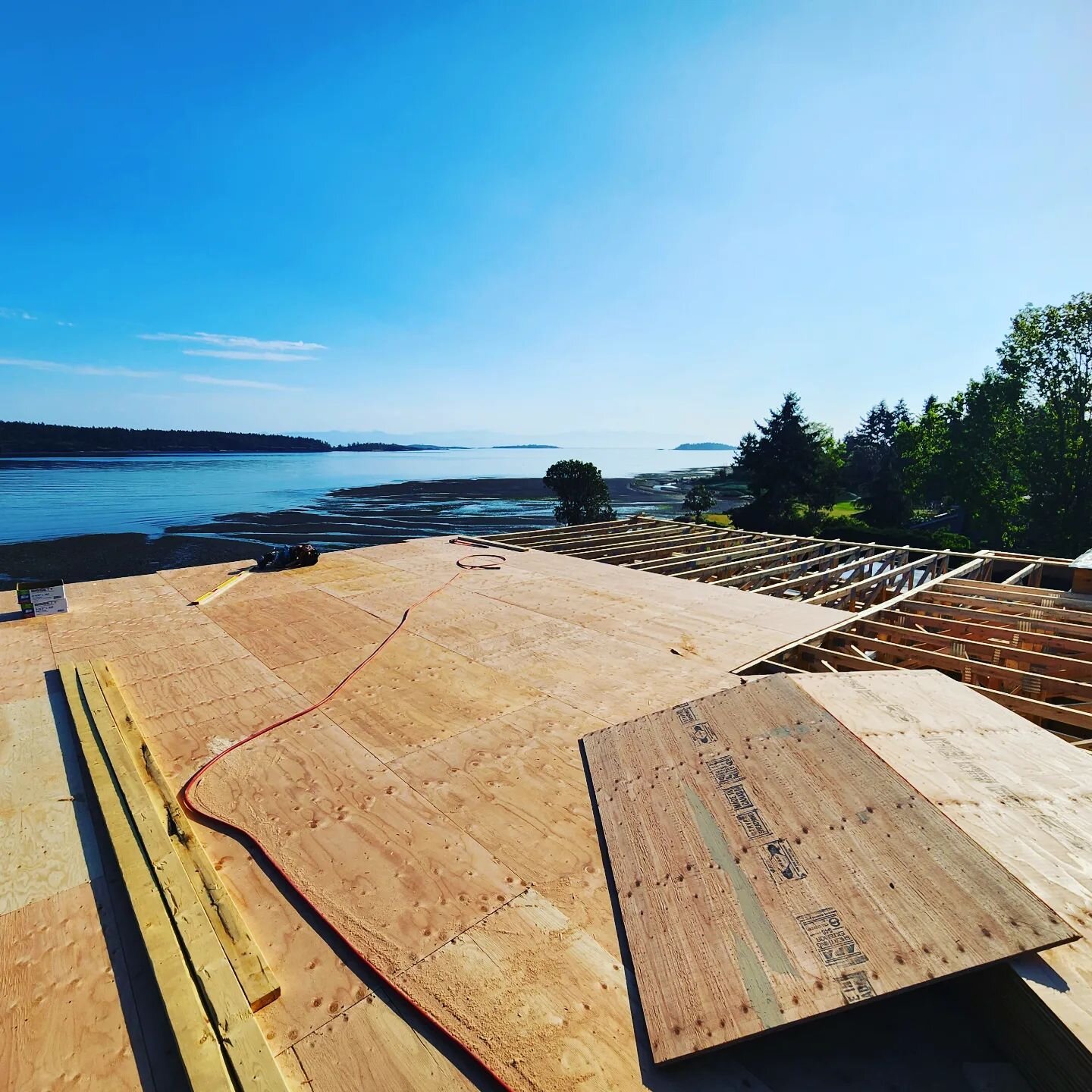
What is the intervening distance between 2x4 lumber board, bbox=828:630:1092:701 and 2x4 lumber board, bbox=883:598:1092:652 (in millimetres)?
685

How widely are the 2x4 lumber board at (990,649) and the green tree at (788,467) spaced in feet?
101

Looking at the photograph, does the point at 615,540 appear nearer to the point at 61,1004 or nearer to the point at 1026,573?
the point at 1026,573

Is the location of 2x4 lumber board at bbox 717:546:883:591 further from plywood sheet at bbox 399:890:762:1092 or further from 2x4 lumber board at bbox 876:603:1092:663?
plywood sheet at bbox 399:890:762:1092

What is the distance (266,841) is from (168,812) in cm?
68

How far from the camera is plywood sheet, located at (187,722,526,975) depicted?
102 inches

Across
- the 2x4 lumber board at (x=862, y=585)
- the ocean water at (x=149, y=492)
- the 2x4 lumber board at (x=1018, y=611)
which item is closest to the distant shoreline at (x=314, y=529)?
the ocean water at (x=149, y=492)

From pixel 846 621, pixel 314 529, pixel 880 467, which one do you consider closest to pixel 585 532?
pixel 846 621

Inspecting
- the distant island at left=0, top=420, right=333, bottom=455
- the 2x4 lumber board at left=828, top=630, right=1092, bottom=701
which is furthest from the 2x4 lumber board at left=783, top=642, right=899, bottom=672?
the distant island at left=0, top=420, right=333, bottom=455

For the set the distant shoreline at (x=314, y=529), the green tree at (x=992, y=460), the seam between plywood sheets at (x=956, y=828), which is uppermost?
the green tree at (x=992, y=460)

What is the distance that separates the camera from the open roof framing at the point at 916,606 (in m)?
5.51

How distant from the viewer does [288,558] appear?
386 inches

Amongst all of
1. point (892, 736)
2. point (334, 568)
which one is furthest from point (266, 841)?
point (334, 568)

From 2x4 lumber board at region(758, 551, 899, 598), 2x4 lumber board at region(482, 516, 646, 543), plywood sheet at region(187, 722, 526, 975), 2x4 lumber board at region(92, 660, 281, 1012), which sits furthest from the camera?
2x4 lumber board at region(482, 516, 646, 543)

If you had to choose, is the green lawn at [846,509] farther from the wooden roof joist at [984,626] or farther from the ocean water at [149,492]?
the wooden roof joist at [984,626]
